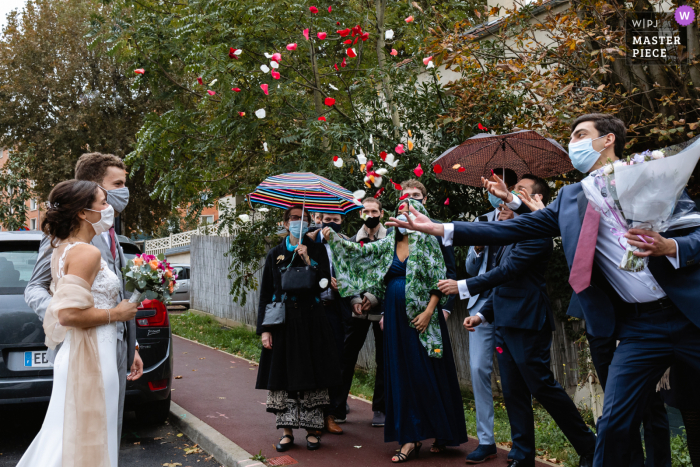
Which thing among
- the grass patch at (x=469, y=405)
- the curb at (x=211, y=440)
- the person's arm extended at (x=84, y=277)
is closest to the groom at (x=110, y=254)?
the person's arm extended at (x=84, y=277)

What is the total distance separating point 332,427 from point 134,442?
195 centimetres

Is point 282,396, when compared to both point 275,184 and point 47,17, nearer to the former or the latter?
point 275,184

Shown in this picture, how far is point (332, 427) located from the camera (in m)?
5.86

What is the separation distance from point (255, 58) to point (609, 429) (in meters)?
7.85

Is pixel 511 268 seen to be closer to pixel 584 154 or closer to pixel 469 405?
pixel 584 154

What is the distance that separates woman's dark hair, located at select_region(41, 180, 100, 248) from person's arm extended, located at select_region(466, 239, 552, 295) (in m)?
2.74

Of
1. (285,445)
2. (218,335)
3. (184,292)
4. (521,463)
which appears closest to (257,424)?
(285,445)

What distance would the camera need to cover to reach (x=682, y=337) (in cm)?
291

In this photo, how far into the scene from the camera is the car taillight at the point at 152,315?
18.7ft

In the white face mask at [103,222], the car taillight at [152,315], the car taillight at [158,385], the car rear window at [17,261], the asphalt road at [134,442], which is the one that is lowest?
the asphalt road at [134,442]

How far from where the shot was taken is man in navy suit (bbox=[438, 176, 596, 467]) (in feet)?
14.1

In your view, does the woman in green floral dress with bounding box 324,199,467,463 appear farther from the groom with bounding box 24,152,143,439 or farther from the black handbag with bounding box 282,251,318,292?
the groom with bounding box 24,152,143,439

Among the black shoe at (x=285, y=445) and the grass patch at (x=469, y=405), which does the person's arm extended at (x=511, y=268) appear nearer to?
the grass patch at (x=469, y=405)

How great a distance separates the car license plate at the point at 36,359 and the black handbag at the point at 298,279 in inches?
84.4
